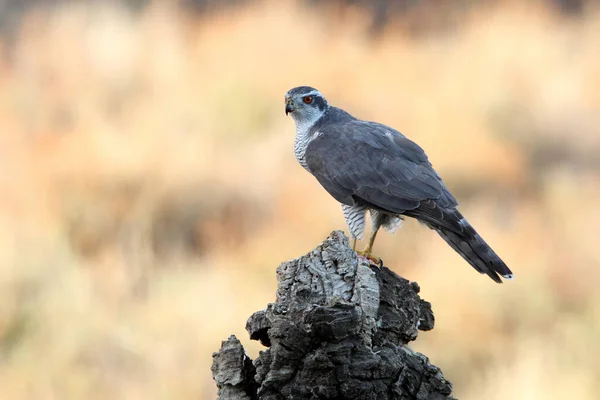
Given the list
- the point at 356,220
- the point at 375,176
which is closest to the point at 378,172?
the point at 375,176

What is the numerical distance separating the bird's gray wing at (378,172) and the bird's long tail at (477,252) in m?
0.06

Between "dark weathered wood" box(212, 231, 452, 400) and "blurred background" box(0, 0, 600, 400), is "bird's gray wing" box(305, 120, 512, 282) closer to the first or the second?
"dark weathered wood" box(212, 231, 452, 400)

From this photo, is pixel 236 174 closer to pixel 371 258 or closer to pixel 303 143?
pixel 303 143

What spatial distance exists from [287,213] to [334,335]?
7.16 metres

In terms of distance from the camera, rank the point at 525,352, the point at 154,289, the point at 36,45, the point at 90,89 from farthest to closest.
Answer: the point at 36,45
the point at 90,89
the point at 154,289
the point at 525,352

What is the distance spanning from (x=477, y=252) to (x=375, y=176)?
2.99 ft

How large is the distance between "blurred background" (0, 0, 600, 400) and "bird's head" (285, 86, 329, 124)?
271 cm

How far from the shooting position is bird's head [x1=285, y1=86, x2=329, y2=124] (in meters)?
6.92

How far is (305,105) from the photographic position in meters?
6.94

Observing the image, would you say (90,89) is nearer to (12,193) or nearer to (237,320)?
(12,193)

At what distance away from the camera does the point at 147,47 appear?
14547 millimetres

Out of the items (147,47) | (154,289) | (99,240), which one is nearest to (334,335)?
(154,289)

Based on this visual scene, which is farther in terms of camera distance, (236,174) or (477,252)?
(236,174)

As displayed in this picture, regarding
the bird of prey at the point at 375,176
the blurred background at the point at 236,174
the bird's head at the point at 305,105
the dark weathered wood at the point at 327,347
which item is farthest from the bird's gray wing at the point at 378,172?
the blurred background at the point at 236,174
